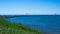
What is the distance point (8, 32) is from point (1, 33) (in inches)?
20.2

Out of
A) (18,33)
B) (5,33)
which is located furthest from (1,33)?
(18,33)

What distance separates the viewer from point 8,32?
12.5 m

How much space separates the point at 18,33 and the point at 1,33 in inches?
50.8

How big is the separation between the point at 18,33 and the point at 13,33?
456 mm

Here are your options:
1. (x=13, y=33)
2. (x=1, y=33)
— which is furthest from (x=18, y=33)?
(x=1, y=33)

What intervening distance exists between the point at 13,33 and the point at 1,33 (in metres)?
0.85

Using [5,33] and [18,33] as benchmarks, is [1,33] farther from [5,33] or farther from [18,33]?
[18,33]

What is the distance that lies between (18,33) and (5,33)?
1.00 m

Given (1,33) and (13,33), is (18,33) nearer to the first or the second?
(13,33)

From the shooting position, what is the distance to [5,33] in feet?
40.5

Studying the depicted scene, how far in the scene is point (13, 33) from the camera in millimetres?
12570

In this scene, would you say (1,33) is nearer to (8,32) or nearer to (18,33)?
(8,32)
